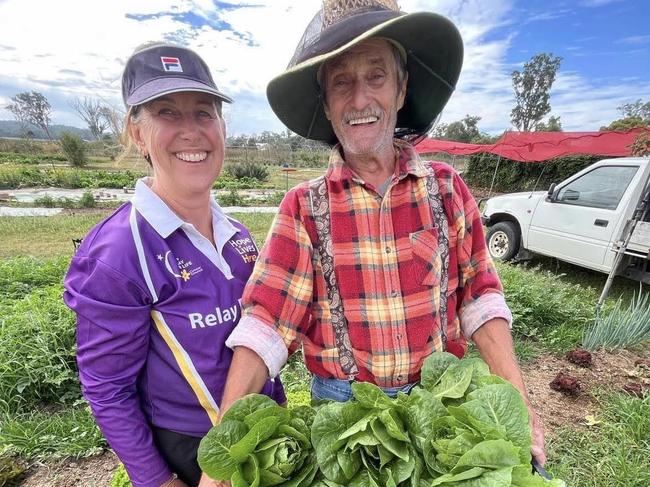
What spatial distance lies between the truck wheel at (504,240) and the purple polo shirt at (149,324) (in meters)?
6.18

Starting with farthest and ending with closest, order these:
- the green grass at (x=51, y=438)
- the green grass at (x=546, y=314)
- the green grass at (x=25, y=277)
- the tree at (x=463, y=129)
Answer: the tree at (x=463, y=129) < the green grass at (x=25, y=277) < the green grass at (x=546, y=314) < the green grass at (x=51, y=438)

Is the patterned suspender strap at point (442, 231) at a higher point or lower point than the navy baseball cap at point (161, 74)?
lower

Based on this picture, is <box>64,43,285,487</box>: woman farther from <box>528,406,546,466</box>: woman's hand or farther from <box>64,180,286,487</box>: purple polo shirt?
<box>528,406,546,466</box>: woman's hand

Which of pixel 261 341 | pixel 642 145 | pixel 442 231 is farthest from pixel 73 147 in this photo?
pixel 442 231

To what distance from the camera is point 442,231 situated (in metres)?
1.32

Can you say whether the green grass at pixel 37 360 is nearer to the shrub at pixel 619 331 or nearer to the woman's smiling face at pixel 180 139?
the woman's smiling face at pixel 180 139

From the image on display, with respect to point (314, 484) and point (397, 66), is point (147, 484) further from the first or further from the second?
point (397, 66)

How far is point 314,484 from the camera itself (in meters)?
0.87

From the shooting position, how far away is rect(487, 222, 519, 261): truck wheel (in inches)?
252

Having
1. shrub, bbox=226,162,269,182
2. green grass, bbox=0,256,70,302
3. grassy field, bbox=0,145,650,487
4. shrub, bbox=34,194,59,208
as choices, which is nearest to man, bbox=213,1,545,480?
grassy field, bbox=0,145,650,487

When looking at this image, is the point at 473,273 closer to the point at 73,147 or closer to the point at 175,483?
the point at 175,483

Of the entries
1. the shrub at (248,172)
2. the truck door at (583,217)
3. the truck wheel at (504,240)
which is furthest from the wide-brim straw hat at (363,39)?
the shrub at (248,172)

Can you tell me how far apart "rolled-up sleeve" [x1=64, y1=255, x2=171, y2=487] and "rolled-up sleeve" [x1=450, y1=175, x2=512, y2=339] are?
3.58 feet

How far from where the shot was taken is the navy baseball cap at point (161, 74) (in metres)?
1.21
